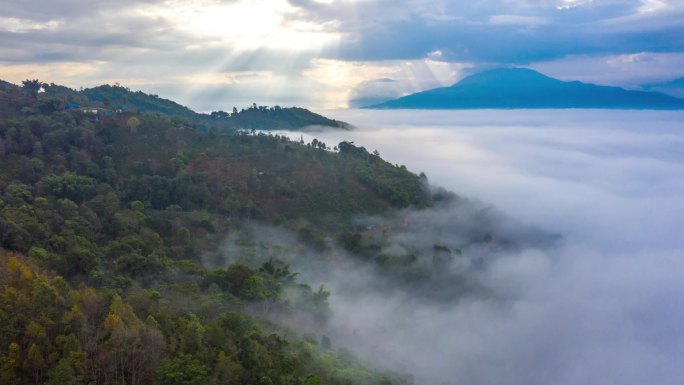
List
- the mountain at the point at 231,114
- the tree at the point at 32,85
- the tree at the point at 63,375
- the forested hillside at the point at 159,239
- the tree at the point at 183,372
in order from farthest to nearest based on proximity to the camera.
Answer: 1. the mountain at the point at 231,114
2. the tree at the point at 32,85
3. the forested hillside at the point at 159,239
4. the tree at the point at 183,372
5. the tree at the point at 63,375

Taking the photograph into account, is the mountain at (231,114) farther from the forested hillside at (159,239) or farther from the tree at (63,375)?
the tree at (63,375)

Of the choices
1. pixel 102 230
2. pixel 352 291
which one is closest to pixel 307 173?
pixel 352 291

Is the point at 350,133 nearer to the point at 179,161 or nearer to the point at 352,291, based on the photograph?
the point at 179,161

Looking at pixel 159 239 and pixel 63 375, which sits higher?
pixel 63 375

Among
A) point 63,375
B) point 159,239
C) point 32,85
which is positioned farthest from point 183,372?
point 32,85

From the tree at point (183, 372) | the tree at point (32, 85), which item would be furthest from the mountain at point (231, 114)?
the tree at point (183, 372)

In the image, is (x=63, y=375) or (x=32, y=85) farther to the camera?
(x=32, y=85)

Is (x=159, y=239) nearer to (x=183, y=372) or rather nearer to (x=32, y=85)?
(x=183, y=372)

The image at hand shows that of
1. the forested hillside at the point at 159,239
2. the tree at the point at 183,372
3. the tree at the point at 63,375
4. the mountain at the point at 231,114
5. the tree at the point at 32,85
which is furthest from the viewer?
the mountain at the point at 231,114

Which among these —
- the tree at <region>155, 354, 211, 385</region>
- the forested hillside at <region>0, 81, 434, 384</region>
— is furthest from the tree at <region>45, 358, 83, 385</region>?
the tree at <region>155, 354, 211, 385</region>
